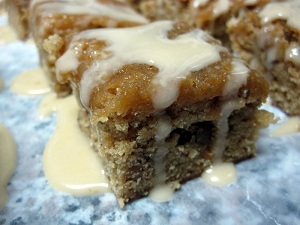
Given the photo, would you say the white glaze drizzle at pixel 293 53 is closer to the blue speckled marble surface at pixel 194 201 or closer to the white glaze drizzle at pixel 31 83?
the blue speckled marble surface at pixel 194 201

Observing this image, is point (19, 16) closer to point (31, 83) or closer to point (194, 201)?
point (31, 83)

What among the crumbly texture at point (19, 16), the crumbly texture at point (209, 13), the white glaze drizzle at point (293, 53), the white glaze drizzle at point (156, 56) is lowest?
the crumbly texture at point (19, 16)

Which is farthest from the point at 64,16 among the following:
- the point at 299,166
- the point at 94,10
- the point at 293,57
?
the point at 299,166

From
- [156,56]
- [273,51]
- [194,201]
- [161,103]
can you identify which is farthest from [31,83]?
[273,51]

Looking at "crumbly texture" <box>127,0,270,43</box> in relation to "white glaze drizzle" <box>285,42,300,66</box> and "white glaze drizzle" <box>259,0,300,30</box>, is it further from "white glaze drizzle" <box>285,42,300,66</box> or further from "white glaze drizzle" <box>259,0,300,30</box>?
"white glaze drizzle" <box>285,42,300,66</box>

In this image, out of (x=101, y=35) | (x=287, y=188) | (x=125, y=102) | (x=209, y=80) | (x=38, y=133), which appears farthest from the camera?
(x=38, y=133)

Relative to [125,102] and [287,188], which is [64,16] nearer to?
[125,102]

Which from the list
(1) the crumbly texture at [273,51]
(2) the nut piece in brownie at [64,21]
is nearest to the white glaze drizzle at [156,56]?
(2) the nut piece in brownie at [64,21]
